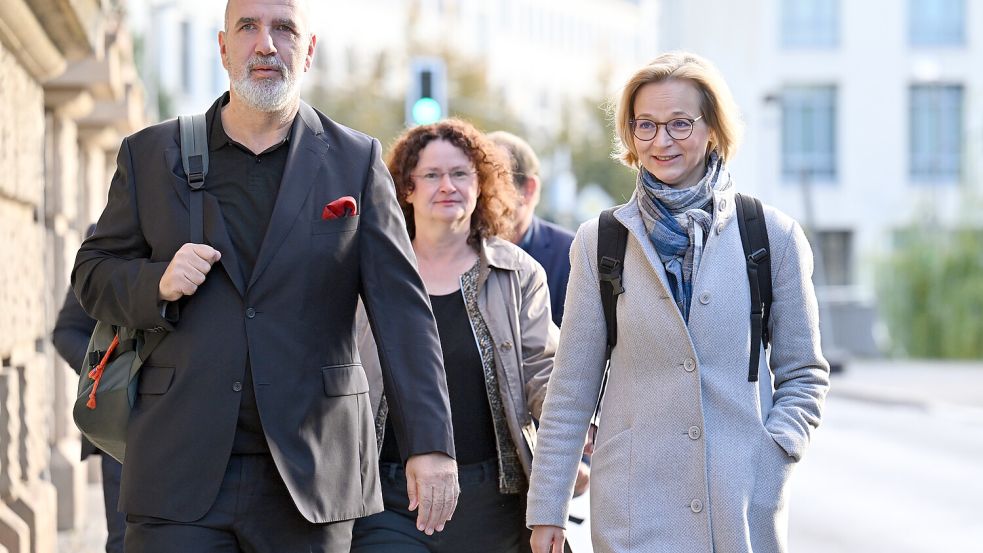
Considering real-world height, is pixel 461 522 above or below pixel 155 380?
below

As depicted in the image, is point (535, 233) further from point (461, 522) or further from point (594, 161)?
point (594, 161)

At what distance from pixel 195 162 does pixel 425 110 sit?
1084 centimetres

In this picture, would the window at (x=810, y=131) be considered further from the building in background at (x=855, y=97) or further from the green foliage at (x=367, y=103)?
the green foliage at (x=367, y=103)

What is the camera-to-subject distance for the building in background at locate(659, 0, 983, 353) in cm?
5062

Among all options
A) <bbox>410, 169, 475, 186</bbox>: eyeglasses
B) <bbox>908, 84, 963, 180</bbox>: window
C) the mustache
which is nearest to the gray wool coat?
the mustache

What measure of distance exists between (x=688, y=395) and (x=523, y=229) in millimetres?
2801

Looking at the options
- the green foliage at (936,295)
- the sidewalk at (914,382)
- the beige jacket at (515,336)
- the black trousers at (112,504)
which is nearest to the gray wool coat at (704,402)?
the beige jacket at (515,336)

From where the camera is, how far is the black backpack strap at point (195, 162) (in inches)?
163

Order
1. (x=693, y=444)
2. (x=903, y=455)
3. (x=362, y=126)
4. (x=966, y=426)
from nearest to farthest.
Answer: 1. (x=693, y=444)
2. (x=903, y=455)
3. (x=966, y=426)
4. (x=362, y=126)

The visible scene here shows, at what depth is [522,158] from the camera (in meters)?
7.29

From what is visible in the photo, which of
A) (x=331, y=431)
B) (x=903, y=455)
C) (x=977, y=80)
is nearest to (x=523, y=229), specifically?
(x=331, y=431)

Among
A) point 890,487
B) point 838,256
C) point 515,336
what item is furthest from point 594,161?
point 515,336

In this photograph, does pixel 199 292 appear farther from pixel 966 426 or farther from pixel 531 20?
pixel 531 20

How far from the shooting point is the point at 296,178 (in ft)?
13.9
